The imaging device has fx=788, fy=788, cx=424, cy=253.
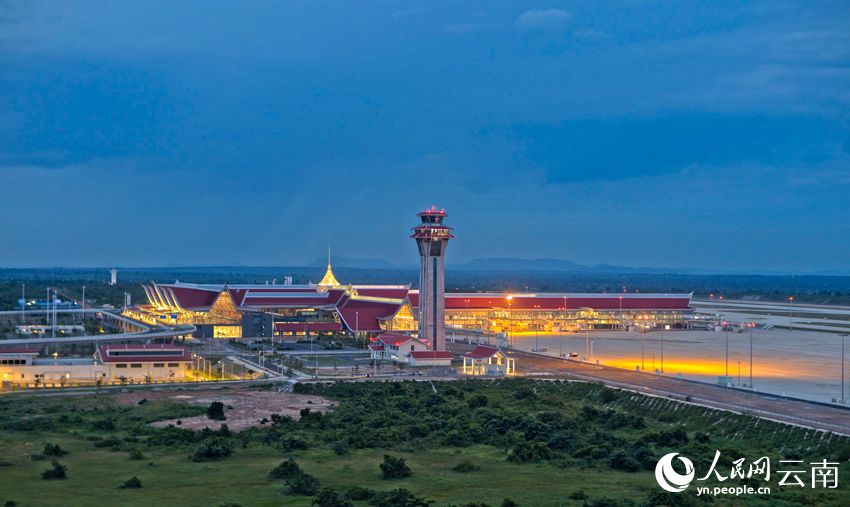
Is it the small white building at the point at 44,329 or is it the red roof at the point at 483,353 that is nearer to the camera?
the red roof at the point at 483,353

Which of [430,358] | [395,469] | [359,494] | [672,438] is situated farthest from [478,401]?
[359,494]

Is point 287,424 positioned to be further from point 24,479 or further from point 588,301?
point 588,301

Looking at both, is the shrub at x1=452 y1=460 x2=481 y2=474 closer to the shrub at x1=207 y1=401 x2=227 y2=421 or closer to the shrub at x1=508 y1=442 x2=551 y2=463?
the shrub at x1=508 y1=442 x2=551 y2=463

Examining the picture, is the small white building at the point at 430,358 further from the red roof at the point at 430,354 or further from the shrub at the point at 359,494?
the shrub at the point at 359,494

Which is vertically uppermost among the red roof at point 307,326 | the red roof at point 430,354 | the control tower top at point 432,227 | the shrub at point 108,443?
the control tower top at point 432,227

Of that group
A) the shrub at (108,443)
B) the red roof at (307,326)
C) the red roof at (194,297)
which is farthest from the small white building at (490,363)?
the red roof at (194,297)

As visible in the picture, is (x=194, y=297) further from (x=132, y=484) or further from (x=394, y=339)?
(x=132, y=484)
